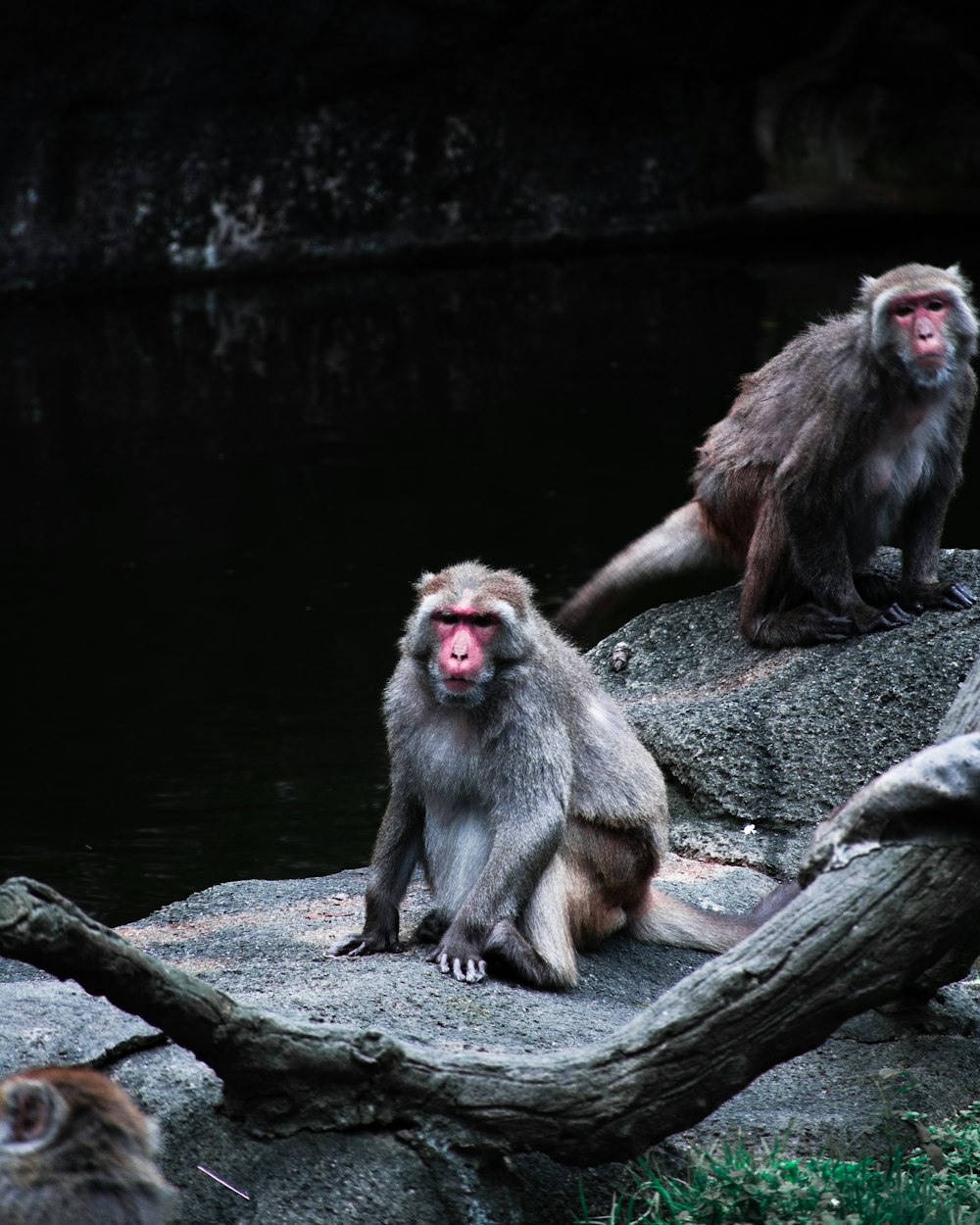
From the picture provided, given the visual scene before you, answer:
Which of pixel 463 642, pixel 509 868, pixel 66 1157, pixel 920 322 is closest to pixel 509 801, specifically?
pixel 509 868

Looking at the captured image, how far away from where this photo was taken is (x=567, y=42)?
74.7 feet

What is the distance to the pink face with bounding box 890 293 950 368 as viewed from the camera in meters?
6.55

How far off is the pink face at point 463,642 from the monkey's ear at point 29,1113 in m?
2.12

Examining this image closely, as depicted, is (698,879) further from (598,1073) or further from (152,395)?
(152,395)

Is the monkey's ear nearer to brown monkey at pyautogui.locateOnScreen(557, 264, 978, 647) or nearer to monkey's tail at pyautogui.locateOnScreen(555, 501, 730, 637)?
brown monkey at pyautogui.locateOnScreen(557, 264, 978, 647)

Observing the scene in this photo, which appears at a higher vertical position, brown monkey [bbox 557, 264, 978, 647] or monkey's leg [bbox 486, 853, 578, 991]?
brown monkey [bbox 557, 264, 978, 647]

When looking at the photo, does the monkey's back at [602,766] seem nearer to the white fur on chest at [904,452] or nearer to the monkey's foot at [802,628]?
the monkey's foot at [802,628]

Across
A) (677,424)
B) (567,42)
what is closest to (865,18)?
(567,42)

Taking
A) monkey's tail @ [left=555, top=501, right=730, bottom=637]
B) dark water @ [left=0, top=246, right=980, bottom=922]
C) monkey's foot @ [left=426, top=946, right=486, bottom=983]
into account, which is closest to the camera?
monkey's foot @ [left=426, top=946, right=486, bottom=983]

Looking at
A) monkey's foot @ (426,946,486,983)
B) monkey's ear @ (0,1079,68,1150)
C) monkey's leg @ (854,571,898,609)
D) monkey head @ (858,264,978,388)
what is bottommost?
monkey's foot @ (426,946,486,983)

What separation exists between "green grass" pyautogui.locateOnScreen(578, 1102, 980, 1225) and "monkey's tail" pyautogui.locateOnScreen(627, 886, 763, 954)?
4.29 ft

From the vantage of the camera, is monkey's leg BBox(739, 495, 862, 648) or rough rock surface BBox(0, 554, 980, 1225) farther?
monkey's leg BBox(739, 495, 862, 648)

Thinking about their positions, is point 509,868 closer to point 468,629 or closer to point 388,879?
point 388,879

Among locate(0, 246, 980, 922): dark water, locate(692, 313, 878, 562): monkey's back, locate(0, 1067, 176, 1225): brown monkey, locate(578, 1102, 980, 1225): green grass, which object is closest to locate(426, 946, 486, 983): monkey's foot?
locate(578, 1102, 980, 1225): green grass
